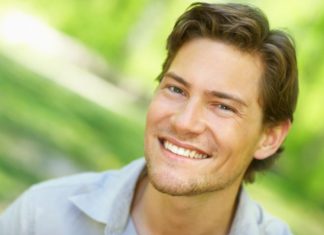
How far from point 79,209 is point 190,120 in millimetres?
526

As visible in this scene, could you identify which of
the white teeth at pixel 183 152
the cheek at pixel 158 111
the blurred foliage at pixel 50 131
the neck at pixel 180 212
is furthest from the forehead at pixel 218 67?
the blurred foliage at pixel 50 131

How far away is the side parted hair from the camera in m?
2.53

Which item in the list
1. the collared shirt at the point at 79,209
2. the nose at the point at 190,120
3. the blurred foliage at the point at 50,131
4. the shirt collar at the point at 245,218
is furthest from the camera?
the blurred foliage at the point at 50,131

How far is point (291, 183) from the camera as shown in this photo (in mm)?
8766

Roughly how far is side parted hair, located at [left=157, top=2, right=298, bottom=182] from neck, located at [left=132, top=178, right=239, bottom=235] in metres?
0.36

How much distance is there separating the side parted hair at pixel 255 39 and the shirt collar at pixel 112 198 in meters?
0.43

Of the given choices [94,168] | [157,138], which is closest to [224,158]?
[157,138]

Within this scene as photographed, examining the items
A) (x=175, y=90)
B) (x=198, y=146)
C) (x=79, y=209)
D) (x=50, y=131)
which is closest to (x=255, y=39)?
(x=175, y=90)

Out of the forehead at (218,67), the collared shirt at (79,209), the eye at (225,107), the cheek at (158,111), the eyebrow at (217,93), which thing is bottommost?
the collared shirt at (79,209)

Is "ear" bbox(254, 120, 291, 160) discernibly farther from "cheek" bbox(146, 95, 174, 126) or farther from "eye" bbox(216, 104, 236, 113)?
"cheek" bbox(146, 95, 174, 126)

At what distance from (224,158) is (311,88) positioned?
6350mm

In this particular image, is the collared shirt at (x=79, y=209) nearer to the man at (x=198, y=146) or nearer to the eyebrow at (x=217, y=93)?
the man at (x=198, y=146)

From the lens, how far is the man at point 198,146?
2.41 metres

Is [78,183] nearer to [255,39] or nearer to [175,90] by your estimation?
[175,90]
